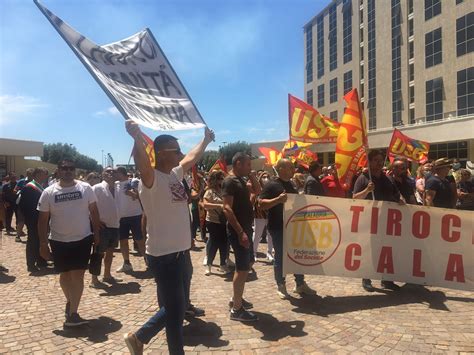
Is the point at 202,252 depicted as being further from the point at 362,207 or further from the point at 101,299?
the point at 362,207

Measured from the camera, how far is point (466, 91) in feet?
104

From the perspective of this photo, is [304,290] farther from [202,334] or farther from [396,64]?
[396,64]

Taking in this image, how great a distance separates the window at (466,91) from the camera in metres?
31.1

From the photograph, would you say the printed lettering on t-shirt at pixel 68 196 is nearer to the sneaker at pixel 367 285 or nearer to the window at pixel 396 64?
the sneaker at pixel 367 285

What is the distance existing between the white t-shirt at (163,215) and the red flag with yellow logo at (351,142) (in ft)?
10.8

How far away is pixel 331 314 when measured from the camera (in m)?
4.80

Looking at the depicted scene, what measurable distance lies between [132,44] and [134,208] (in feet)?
12.0

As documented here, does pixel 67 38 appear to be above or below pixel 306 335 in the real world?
above

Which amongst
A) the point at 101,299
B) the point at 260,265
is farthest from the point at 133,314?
the point at 260,265

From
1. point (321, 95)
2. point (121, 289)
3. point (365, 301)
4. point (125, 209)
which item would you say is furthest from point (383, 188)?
point (321, 95)

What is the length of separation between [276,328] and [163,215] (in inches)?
81.9

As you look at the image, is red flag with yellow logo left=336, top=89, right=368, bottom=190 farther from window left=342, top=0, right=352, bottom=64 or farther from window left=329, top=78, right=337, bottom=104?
window left=329, top=78, right=337, bottom=104

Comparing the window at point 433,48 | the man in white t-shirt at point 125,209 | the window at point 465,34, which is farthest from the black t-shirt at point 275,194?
the window at point 433,48

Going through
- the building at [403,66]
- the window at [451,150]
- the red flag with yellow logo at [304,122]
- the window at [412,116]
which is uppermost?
the building at [403,66]
